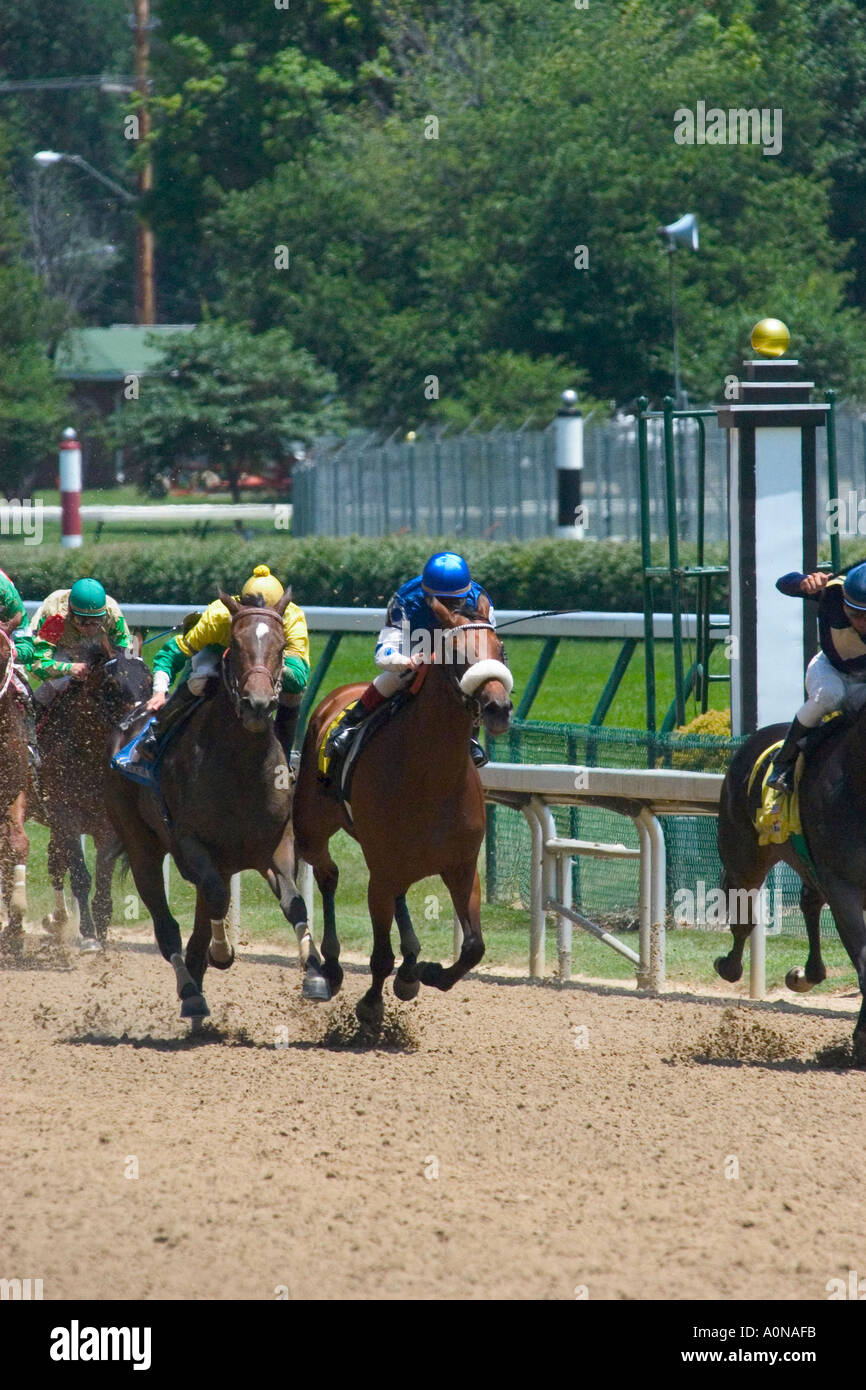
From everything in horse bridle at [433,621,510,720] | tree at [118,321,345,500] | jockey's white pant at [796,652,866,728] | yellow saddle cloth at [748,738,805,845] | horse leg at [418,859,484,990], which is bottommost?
horse leg at [418,859,484,990]

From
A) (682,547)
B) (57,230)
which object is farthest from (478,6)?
(682,547)

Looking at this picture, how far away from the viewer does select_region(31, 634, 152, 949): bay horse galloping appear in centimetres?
1013

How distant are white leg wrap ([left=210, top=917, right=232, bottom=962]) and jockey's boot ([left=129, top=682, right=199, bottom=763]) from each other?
748mm

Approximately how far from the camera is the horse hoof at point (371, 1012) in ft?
25.8

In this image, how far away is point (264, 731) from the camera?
7824mm

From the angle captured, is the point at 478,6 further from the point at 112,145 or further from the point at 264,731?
the point at 264,731

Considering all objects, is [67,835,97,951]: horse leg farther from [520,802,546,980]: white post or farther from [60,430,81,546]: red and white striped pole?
[60,430,81,546]: red and white striped pole

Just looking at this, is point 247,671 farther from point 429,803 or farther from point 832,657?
point 832,657

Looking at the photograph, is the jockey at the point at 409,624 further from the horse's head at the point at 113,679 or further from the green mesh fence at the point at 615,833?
the horse's head at the point at 113,679

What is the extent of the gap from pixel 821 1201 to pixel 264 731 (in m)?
3.05

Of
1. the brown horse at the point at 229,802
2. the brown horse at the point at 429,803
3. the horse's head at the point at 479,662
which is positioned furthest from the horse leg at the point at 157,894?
the horse's head at the point at 479,662

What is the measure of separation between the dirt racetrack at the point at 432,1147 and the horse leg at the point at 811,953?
0.21 m

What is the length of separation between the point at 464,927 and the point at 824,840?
1.33 m

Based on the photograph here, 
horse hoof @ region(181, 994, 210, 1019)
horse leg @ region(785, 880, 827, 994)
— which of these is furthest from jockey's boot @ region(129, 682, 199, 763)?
horse leg @ region(785, 880, 827, 994)
